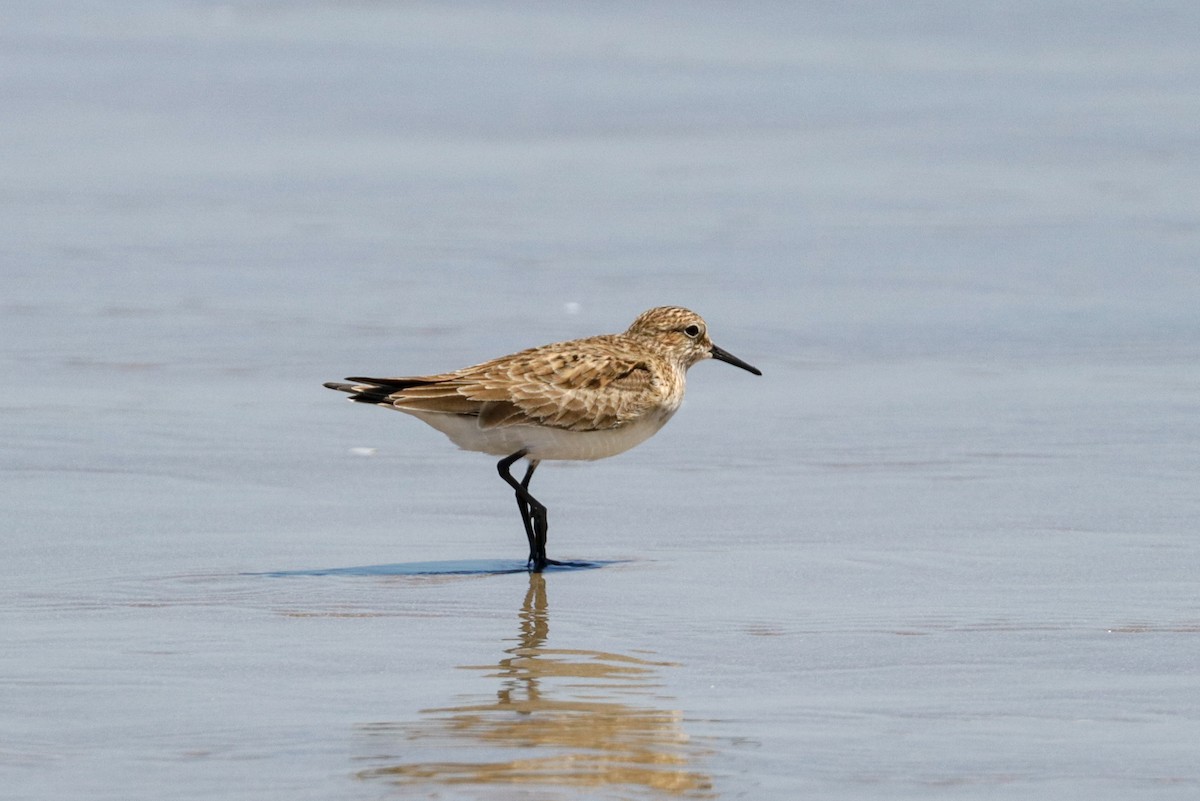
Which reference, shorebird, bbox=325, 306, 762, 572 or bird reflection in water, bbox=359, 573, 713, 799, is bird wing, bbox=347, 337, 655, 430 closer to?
shorebird, bbox=325, 306, 762, 572

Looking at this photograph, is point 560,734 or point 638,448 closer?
point 560,734

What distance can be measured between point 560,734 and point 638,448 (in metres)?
4.07

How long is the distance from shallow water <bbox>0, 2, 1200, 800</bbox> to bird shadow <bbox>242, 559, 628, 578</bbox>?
38mm

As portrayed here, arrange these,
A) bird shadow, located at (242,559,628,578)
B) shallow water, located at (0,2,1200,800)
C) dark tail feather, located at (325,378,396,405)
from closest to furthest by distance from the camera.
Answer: shallow water, located at (0,2,1200,800) < bird shadow, located at (242,559,628,578) < dark tail feather, located at (325,378,396,405)

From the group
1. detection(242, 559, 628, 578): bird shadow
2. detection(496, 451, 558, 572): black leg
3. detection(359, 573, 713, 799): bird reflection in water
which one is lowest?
detection(359, 573, 713, 799): bird reflection in water

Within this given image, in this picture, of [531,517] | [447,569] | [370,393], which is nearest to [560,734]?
[447,569]

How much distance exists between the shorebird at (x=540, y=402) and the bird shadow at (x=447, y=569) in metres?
0.22

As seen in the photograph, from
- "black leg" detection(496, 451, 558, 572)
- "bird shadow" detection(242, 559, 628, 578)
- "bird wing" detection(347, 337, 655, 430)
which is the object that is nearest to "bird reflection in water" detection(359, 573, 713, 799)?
"bird shadow" detection(242, 559, 628, 578)

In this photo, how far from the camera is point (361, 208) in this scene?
523 inches

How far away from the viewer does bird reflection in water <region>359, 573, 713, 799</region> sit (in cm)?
476

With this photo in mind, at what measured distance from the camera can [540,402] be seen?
780 cm

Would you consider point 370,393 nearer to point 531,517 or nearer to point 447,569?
point 531,517

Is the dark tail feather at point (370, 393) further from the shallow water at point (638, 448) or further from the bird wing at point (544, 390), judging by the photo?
the shallow water at point (638, 448)

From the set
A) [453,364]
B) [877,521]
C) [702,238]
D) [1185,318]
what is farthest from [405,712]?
[702,238]
